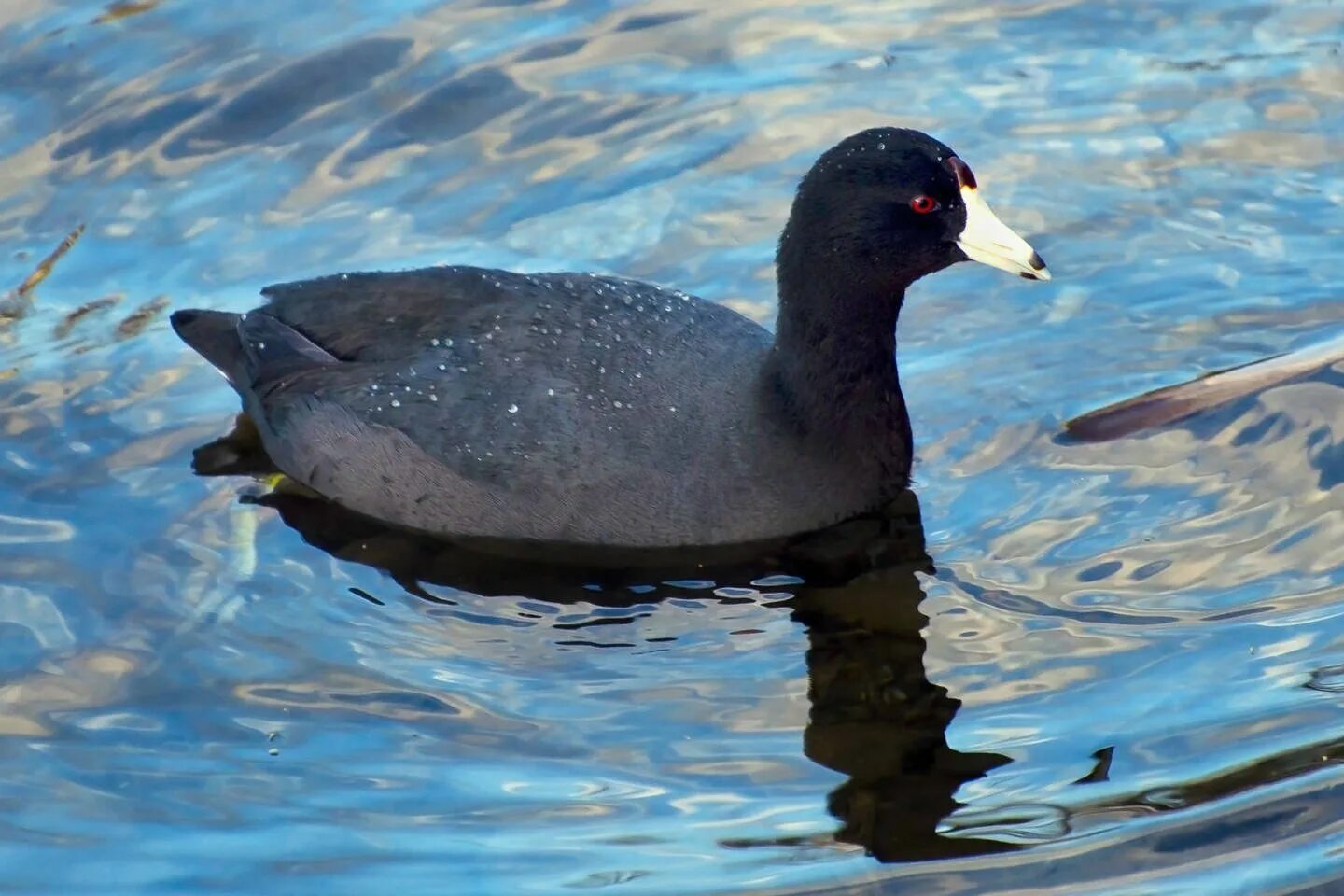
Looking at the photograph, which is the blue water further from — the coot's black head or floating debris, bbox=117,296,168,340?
the coot's black head

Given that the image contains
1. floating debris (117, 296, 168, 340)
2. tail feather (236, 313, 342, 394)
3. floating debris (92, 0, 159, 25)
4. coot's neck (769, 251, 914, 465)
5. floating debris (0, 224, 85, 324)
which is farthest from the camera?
floating debris (92, 0, 159, 25)

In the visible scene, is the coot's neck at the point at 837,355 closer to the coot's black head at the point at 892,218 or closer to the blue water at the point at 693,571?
the coot's black head at the point at 892,218

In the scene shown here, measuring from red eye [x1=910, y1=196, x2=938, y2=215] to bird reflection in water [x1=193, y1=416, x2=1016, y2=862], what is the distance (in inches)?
40.1

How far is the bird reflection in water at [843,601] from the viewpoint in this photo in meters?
5.02

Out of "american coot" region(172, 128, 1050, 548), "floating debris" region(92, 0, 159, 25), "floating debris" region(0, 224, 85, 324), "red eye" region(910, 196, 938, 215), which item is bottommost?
"american coot" region(172, 128, 1050, 548)

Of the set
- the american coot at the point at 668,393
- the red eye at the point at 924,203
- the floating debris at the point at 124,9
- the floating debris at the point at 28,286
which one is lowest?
the american coot at the point at 668,393

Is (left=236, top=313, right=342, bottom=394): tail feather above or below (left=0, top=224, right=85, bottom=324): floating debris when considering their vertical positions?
below

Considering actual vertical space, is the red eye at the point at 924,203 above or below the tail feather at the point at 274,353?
above

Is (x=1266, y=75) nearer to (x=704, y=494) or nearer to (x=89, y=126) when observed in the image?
(x=704, y=494)

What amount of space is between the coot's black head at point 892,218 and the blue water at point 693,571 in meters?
0.84

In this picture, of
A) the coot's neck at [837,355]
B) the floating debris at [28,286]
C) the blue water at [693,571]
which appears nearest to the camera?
the blue water at [693,571]

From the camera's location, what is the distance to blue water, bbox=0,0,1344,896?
4922 millimetres

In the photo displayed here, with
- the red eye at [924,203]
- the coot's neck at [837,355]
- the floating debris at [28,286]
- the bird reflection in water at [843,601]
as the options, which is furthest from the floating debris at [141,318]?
the red eye at [924,203]

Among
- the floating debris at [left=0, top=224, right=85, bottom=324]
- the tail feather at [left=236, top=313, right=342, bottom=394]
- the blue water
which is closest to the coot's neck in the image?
the blue water
